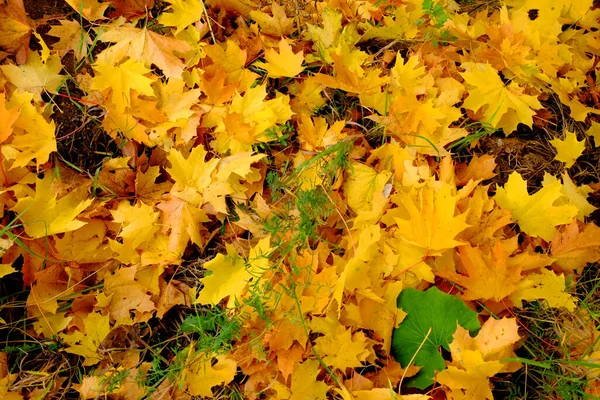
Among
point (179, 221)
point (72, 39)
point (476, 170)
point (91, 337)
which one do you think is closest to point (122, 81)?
point (72, 39)

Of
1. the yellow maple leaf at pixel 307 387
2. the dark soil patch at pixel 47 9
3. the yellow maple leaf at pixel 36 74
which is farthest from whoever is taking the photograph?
the dark soil patch at pixel 47 9

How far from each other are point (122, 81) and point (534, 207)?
57.6 inches

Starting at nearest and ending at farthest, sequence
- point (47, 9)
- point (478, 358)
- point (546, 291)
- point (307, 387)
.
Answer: point (478, 358), point (307, 387), point (546, 291), point (47, 9)

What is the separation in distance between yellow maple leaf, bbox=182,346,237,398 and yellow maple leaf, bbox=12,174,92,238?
0.55 meters

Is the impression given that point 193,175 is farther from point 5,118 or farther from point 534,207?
point 534,207

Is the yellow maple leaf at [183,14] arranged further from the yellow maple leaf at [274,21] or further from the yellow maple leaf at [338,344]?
the yellow maple leaf at [338,344]

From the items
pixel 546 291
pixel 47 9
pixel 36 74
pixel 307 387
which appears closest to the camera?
pixel 307 387

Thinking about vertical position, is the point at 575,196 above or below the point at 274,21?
below

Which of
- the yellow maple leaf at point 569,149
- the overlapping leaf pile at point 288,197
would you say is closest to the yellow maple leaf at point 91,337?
the overlapping leaf pile at point 288,197

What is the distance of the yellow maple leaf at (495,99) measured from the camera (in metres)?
1.79

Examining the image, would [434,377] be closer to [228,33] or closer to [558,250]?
[558,250]

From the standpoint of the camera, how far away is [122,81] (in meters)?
1.76

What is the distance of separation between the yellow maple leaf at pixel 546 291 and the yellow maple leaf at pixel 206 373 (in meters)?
0.90

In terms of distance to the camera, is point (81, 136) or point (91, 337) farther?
point (81, 136)
